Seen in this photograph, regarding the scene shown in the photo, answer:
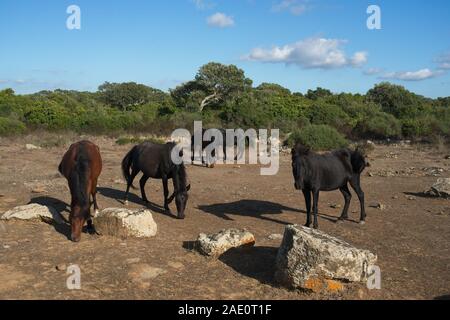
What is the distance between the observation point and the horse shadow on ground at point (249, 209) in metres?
10.1

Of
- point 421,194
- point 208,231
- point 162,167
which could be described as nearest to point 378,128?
point 421,194

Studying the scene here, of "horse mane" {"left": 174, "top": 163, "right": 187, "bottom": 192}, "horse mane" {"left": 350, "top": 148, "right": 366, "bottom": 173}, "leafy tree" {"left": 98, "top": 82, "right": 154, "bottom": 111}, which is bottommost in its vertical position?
"horse mane" {"left": 174, "top": 163, "right": 187, "bottom": 192}

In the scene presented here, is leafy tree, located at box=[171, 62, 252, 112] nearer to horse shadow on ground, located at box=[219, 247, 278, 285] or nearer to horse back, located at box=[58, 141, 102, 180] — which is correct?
horse back, located at box=[58, 141, 102, 180]

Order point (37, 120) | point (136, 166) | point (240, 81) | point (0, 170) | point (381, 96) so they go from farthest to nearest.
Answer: point (381, 96), point (240, 81), point (37, 120), point (0, 170), point (136, 166)

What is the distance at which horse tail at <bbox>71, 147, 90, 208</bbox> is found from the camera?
7367 mm

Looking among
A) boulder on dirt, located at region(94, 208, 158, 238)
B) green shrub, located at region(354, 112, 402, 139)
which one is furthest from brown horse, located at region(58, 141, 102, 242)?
green shrub, located at region(354, 112, 402, 139)

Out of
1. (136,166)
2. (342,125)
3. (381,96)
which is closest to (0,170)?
(136,166)

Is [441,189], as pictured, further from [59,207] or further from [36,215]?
[36,215]

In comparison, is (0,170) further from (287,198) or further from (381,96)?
(381,96)

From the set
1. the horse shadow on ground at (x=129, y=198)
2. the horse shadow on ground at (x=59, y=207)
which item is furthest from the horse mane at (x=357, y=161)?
the horse shadow on ground at (x=59, y=207)

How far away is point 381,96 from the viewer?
171 ft

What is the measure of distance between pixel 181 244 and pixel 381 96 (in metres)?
49.4

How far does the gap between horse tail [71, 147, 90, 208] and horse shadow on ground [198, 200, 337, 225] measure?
11.4 ft

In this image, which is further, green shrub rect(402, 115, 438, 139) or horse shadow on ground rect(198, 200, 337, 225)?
green shrub rect(402, 115, 438, 139)
